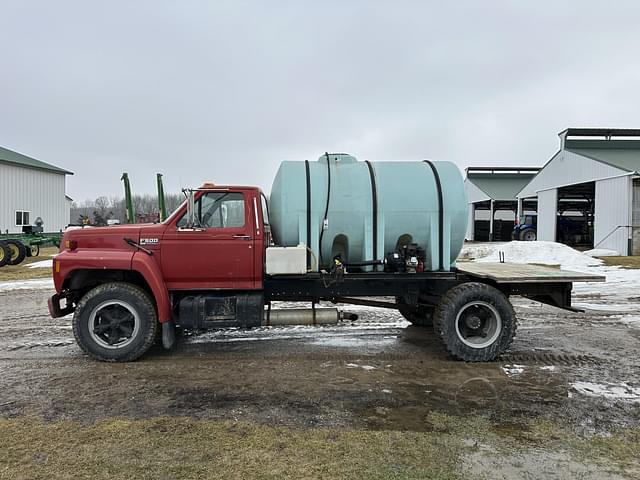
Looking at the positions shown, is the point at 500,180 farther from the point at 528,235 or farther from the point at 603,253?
the point at 603,253

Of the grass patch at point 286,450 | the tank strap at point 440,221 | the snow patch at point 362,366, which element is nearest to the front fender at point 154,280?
the grass patch at point 286,450

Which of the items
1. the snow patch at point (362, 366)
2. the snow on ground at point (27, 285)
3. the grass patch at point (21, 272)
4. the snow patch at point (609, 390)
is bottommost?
the snow patch at point (609, 390)

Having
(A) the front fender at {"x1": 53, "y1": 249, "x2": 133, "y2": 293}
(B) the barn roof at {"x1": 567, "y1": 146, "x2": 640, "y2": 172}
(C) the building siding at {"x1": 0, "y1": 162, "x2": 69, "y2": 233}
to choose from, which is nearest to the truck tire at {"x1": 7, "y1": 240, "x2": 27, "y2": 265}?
(C) the building siding at {"x1": 0, "y1": 162, "x2": 69, "y2": 233}

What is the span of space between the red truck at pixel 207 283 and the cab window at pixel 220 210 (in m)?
0.01

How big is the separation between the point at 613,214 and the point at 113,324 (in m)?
24.2

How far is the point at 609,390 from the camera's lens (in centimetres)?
487

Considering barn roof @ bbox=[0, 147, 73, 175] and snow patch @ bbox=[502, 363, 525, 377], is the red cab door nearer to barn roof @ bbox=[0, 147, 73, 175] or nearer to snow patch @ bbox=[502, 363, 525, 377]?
snow patch @ bbox=[502, 363, 525, 377]

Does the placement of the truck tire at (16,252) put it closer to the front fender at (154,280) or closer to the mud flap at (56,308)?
the mud flap at (56,308)

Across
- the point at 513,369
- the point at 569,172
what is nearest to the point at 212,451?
the point at 513,369

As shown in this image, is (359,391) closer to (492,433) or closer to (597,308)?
(492,433)

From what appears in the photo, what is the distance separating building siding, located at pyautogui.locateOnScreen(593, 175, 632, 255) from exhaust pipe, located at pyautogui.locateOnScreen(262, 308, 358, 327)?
68.4 ft

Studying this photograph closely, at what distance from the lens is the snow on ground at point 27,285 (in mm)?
12461

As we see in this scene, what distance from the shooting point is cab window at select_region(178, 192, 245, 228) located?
19.9 feet

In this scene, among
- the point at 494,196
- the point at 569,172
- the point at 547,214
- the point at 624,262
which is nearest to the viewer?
the point at 624,262
